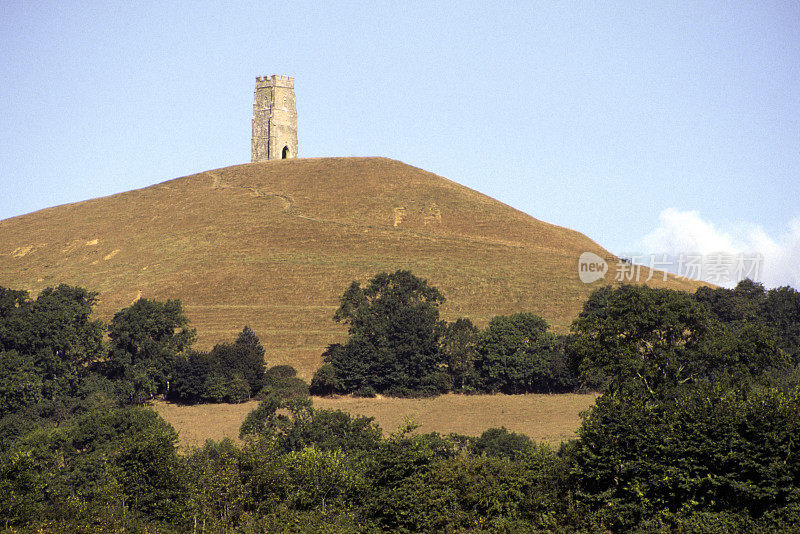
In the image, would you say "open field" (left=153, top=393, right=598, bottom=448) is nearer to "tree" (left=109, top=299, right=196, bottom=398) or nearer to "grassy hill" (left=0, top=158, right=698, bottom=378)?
"tree" (left=109, top=299, right=196, bottom=398)

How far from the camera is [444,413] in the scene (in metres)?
52.6

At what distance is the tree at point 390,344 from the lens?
5791 cm

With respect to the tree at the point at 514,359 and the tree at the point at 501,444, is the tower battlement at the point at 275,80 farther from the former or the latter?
the tree at the point at 501,444

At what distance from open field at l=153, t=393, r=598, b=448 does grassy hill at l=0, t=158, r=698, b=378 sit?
31.7ft

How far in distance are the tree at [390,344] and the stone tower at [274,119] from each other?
48.9m

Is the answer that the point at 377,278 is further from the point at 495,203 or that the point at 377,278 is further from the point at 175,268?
the point at 495,203

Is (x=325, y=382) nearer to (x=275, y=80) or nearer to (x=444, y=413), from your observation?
(x=444, y=413)

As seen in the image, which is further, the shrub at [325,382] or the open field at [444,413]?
→ the shrub at [325,382]

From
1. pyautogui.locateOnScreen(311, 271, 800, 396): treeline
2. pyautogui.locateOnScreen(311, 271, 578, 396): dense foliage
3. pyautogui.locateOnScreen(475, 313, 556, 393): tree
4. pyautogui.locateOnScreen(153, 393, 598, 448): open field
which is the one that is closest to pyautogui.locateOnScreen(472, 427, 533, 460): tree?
pyautogui.locateOnScreen(153, 393, 598, 448): open field

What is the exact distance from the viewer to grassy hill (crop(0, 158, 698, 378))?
76188 millimetres

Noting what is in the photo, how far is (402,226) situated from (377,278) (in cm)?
2912

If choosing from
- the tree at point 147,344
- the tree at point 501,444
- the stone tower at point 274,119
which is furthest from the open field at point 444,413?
the stone tower at point 274,119

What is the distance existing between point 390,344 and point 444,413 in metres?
8.64

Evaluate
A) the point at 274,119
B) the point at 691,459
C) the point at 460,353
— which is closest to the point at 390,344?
the point at 460,353
